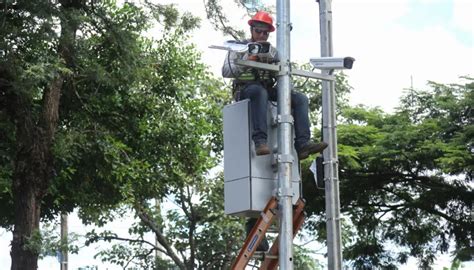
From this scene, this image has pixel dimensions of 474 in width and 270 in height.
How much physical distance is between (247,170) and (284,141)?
1.13ft

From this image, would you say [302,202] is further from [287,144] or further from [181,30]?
[181,30]

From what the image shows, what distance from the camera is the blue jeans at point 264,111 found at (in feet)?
20.5

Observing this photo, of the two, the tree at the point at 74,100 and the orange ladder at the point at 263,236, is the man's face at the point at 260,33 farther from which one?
the tree at the point at 74,100

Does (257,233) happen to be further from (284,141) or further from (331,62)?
(331,62)

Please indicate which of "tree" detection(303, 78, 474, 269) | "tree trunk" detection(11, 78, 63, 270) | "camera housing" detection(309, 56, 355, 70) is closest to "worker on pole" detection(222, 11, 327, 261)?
"camera housing" detection(309, 56, 355, 70)

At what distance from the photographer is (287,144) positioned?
20.2ft

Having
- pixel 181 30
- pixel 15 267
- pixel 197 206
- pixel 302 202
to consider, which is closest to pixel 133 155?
pixel 181 30

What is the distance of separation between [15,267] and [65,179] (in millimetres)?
2800

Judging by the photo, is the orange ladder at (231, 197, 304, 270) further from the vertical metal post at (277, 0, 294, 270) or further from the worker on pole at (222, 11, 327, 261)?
the worker on pole at (222, 11, 327, 261)

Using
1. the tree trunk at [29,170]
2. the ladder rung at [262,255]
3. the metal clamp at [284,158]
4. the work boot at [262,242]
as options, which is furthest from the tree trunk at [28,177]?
the metal clamp at [284,158]

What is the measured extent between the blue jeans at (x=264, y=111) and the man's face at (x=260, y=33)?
1.40ft

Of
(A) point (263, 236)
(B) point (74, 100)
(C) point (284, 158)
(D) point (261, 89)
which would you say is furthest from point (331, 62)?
(B) point (74, 100)

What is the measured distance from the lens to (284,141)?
243 inches

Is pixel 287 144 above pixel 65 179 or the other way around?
the other way around
